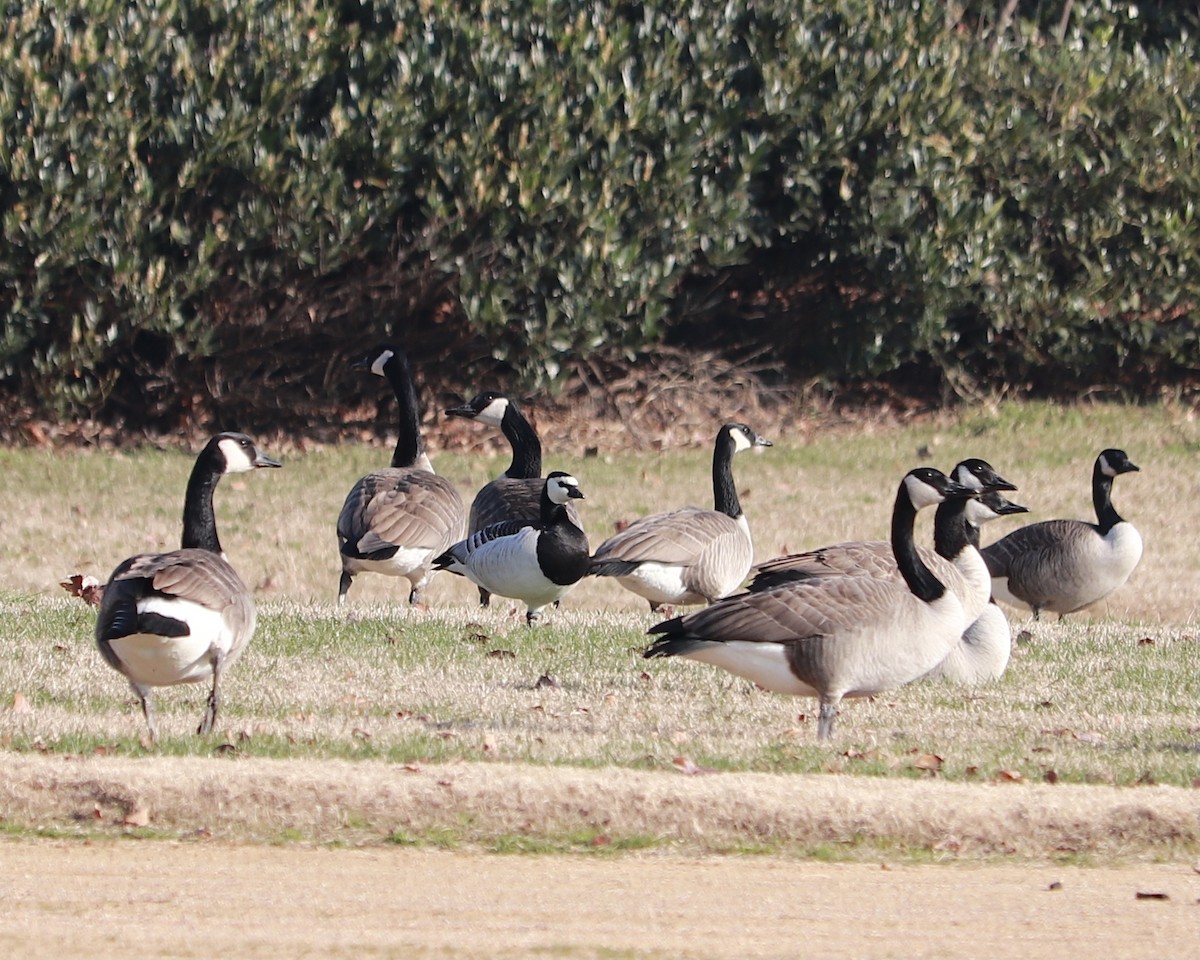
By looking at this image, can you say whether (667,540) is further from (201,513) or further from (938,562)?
(201,513)

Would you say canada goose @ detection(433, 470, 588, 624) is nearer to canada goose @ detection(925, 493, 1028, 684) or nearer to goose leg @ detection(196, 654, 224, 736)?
canada goose @ detection(925, 493, 1028, 684)

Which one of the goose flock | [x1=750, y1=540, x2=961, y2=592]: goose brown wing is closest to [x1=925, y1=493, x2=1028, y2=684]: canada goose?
the goose flock

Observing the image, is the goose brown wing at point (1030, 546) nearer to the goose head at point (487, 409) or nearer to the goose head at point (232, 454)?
the goose head at point (487, 409)

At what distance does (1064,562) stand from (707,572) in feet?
9.94

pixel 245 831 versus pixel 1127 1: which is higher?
pixel 1127 1

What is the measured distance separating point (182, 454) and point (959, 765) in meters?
13.2

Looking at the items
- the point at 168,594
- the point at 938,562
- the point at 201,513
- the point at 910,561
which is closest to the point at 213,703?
the point at 168,594

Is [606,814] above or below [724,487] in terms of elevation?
below

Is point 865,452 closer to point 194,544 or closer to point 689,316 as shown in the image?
point 689,316

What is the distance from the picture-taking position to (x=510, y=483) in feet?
43.1

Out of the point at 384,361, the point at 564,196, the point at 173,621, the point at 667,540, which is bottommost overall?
the point at 667,540

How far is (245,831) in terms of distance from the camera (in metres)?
6.80

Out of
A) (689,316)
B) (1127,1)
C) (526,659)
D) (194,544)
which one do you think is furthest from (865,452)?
(194,544)

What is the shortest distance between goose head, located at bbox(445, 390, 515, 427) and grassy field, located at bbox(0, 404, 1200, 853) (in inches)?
61.4
